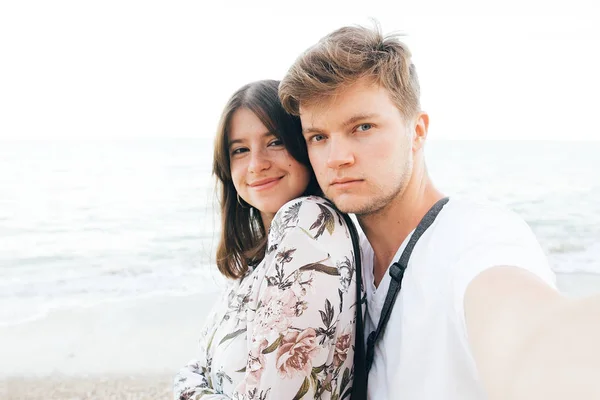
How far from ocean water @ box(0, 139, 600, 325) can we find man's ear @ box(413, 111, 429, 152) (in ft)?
3.90

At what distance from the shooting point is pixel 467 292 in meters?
1.22

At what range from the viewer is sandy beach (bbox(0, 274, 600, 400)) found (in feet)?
16.7

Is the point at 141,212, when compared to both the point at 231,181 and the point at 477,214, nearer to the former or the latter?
the point at 231,181

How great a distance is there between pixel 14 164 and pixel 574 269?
2686 centimetres

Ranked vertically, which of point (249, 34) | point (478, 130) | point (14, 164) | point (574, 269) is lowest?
point (478, 130)

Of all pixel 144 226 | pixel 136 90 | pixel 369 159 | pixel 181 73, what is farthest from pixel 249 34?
pixel 369 159

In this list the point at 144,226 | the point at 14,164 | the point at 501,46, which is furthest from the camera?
the point at 501,46

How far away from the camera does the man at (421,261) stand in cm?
81

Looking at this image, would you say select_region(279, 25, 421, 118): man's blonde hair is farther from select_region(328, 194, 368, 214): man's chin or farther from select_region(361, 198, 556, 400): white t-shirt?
select_region(361, 198, 556, 400): white t-shirt

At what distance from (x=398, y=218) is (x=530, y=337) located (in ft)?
3.67

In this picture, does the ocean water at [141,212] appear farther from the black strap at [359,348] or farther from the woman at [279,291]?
the black strap at [359,348]

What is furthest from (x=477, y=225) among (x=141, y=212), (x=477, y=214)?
(x=141, y=212)

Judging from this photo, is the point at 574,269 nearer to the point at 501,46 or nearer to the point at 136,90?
the point at 501,46

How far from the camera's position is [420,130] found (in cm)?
217
